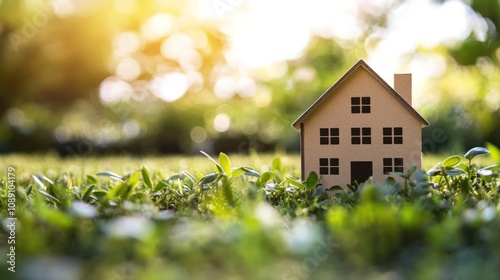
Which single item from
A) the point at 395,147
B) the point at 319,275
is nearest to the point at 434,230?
the point at 319,275

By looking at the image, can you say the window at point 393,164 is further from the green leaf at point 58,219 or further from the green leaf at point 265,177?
the green leaf at point 58,219

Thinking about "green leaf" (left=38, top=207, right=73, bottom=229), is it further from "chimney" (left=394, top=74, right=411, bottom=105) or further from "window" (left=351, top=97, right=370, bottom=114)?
"chimney" (left=394, top=74, right=411, bottom=105)

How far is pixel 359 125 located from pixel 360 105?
0.33 ft

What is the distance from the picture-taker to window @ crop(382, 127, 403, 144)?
282 centimetres

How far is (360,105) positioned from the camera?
2852 mm

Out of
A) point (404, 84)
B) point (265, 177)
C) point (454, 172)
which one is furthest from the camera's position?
point (404, 84)

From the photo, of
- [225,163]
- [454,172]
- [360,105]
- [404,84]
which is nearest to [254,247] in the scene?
[225,163]

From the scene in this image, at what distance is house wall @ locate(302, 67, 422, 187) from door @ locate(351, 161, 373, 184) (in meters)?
0.02

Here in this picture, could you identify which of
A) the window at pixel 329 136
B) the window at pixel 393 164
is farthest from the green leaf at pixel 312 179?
the window at pixel 393 164

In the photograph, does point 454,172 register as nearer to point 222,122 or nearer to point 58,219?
point 58,219

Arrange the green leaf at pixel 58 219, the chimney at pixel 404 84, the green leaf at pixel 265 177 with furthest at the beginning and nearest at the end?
the chimney at pixel 404 84 → the green leaf at pixel 265 177 → the green leaf at pixel 58 219

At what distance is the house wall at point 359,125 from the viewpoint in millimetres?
2814

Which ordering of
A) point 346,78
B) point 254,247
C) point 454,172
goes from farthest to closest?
point 346,78, point 454,172, point 254,247

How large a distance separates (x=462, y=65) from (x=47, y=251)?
11.6 meters
